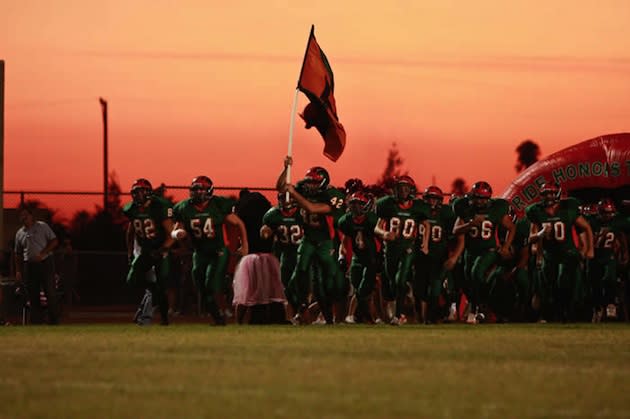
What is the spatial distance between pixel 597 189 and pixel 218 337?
13.8 m

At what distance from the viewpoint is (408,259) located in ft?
62.8

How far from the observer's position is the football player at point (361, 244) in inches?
785

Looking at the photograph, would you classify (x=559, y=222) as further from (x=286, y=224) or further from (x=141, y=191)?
(x=141, y=191)

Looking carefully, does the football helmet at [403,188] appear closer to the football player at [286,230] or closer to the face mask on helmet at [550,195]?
the football player at [286,230]

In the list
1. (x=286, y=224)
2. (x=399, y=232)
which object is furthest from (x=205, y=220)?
(x=399, y=232)

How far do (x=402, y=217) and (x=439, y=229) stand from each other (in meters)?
0.97

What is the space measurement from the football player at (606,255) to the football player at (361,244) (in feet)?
11.1

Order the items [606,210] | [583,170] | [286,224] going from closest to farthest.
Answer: [286,224] → [606,210] → [583,170]

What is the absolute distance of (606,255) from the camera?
21.1m

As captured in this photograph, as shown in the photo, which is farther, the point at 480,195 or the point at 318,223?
the point at 480,195

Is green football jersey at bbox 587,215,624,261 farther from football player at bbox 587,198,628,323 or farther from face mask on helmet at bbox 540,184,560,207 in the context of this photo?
face mask on helmet at bbox 540,184,560,207

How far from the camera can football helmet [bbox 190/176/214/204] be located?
62.3 ft

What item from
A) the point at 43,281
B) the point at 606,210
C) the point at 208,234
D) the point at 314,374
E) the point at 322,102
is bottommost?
the point at 314,374

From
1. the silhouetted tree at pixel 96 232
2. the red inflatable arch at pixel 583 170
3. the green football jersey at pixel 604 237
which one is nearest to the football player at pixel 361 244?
the green football jersey at pixel 604 237
